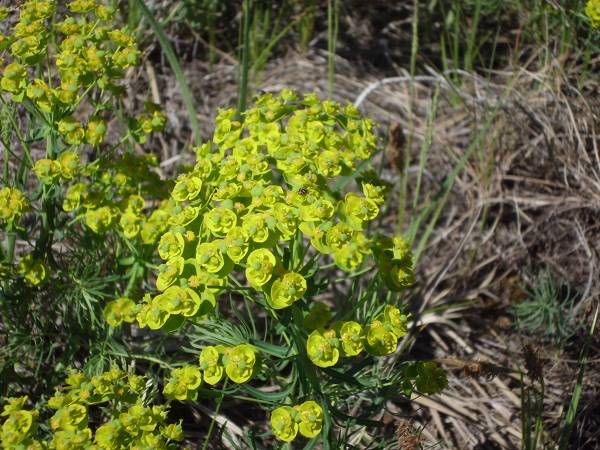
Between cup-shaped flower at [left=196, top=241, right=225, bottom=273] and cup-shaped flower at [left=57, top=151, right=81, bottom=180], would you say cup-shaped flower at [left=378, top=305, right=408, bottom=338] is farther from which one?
cup-shaped flower at [left=57, top=151, right=81, bottom=180]

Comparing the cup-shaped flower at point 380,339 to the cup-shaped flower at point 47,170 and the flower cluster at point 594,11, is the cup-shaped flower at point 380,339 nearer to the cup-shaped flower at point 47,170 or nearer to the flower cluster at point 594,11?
the cup-shaped flower at point 47,170

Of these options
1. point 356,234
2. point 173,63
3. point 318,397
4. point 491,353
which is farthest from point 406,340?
point 173,63

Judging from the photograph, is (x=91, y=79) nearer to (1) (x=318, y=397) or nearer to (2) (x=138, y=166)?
(2) (x=138, y=166)

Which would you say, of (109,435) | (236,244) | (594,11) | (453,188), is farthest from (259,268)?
(453,188)

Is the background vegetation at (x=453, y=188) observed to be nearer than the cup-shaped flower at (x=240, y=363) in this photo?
No

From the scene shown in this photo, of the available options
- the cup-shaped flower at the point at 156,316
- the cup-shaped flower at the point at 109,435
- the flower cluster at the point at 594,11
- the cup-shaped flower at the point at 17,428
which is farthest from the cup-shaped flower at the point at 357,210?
the flower cluster at the point at 594,11
